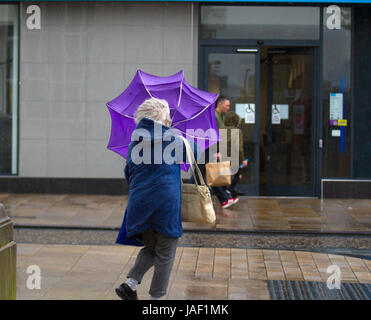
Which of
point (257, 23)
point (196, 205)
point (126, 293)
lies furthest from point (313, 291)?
point (257, 23)

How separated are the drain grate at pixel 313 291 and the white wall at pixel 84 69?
23.1 ft

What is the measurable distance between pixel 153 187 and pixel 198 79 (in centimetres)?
791

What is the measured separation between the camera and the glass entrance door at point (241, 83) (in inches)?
501

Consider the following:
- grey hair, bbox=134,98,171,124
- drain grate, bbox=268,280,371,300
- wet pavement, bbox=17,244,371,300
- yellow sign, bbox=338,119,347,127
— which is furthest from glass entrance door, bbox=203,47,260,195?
grey hair, bbox=134,98,171,124

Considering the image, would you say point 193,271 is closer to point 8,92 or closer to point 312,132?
point 312,132

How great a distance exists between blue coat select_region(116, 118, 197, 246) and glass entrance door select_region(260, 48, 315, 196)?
8.10 m

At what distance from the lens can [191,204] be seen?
17.6ft

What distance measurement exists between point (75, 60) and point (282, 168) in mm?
4782

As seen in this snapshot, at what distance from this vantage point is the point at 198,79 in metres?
12.7

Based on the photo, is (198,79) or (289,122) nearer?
(198,79)

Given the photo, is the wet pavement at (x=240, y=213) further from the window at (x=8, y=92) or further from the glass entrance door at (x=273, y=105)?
the window at (x=8, y=92)

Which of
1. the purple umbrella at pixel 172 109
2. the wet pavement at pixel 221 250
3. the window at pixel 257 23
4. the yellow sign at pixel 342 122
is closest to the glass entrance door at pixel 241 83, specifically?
the window at pixel 257 23

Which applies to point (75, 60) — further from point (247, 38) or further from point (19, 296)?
point (19, 296)
